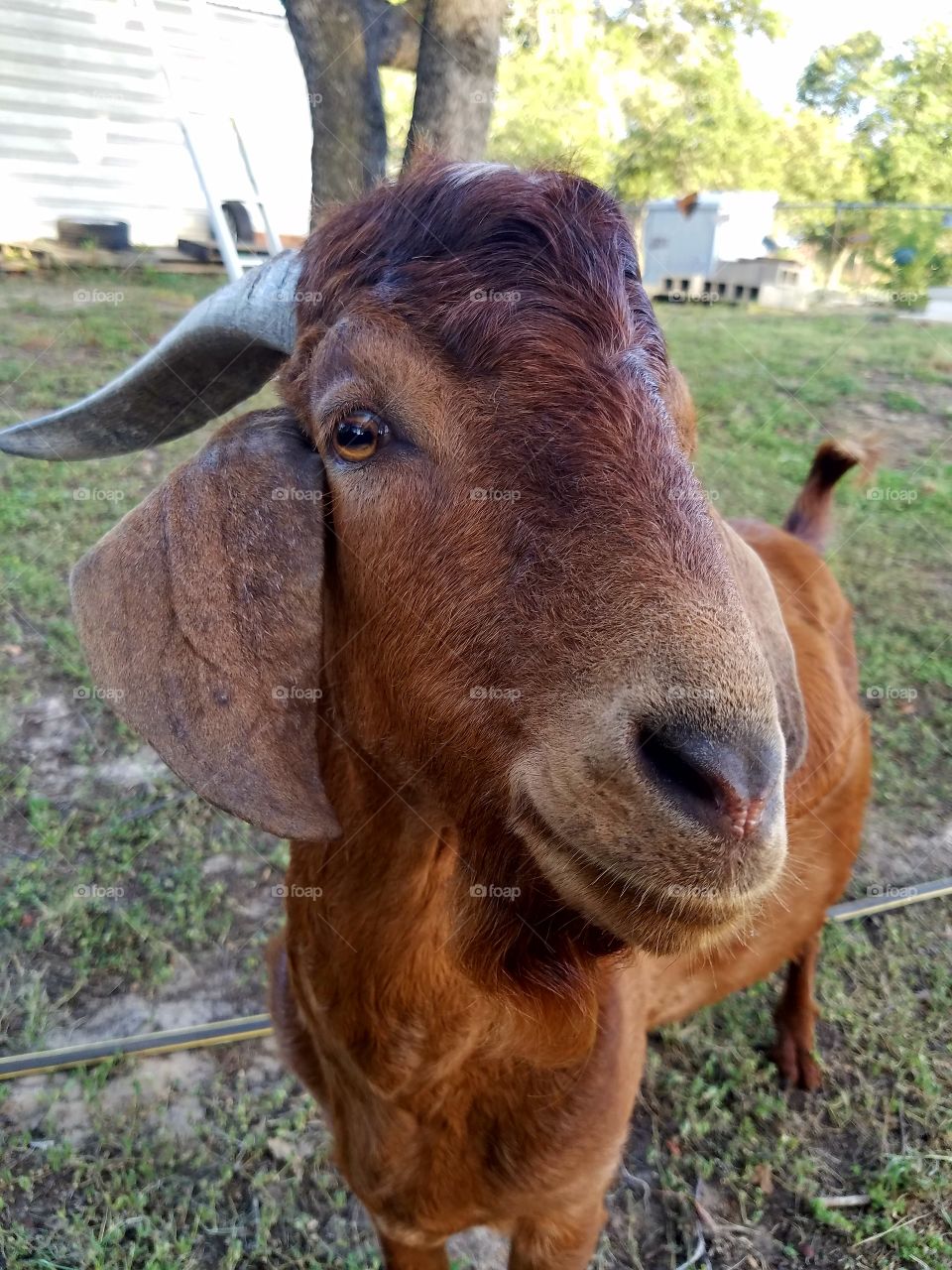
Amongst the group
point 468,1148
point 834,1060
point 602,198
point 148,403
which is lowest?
point 834,1060

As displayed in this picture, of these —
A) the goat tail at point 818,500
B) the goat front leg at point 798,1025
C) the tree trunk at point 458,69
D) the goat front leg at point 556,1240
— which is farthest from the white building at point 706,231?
the goat front leg at point 556,1240

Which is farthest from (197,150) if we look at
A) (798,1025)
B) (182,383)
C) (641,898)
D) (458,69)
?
(798,1025)

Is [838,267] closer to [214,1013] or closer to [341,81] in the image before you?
[341,81]

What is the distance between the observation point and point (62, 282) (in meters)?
5.47

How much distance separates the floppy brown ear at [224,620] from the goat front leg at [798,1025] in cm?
298

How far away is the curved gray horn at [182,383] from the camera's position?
7.25 feet

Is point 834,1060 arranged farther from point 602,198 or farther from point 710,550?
point 602,198

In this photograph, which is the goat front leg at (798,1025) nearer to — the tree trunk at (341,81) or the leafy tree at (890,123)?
the tree trunk at (341,81)

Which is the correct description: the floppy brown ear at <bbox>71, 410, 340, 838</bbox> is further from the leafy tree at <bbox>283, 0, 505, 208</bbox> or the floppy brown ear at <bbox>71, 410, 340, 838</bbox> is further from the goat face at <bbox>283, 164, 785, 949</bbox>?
the leafy tree at <bbox>283, 0, 505, 208</bbox>

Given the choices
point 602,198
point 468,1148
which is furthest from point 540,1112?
point 602,198

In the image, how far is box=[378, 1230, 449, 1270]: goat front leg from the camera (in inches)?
102

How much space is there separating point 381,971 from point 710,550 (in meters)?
1.28

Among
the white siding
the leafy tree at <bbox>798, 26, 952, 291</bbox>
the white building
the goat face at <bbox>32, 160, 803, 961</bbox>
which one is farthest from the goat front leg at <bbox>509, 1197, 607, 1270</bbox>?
the leafy tree at <bbox>798, 26, 952, 291</bbox>

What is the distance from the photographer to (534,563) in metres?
1.38
